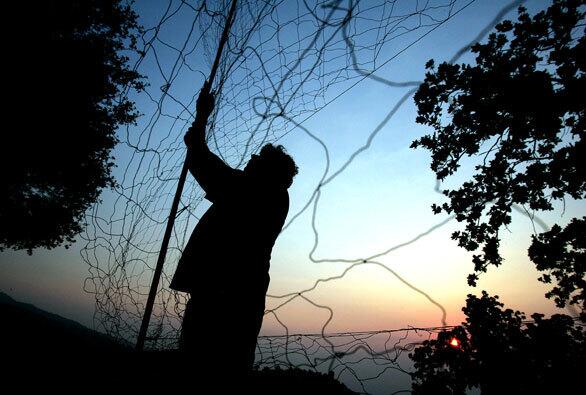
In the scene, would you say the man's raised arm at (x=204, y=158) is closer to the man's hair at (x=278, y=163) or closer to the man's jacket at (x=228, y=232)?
the man's jacket at (x=228, y=232)

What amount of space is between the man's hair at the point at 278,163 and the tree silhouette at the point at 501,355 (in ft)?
14.0

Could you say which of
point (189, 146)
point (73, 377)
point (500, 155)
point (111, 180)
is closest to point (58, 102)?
point (111, 180)

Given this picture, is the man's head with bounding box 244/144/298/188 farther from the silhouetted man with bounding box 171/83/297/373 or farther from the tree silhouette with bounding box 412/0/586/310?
the tree silhouette with bounding box 412/0/586/310

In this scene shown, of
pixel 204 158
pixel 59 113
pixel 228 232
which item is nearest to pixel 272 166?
pixel 204 158

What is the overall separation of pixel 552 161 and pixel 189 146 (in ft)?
23.7

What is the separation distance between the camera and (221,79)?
2885mm

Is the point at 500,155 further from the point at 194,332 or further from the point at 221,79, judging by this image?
the point at 194,332

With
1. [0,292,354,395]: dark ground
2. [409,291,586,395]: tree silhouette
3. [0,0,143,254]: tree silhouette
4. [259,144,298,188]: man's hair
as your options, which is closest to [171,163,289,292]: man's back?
[259,144,298,188]: man's hair

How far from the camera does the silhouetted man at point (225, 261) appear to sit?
2.20 metres

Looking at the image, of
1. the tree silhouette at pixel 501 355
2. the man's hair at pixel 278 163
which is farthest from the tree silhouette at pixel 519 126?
the man's hair at pixel 278 163

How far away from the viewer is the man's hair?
2611mm

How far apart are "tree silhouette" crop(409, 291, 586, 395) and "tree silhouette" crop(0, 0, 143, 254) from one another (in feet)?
Result: 32.0

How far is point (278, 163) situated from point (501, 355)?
6348mm

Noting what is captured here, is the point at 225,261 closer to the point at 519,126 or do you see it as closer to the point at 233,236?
the point at 233,236
